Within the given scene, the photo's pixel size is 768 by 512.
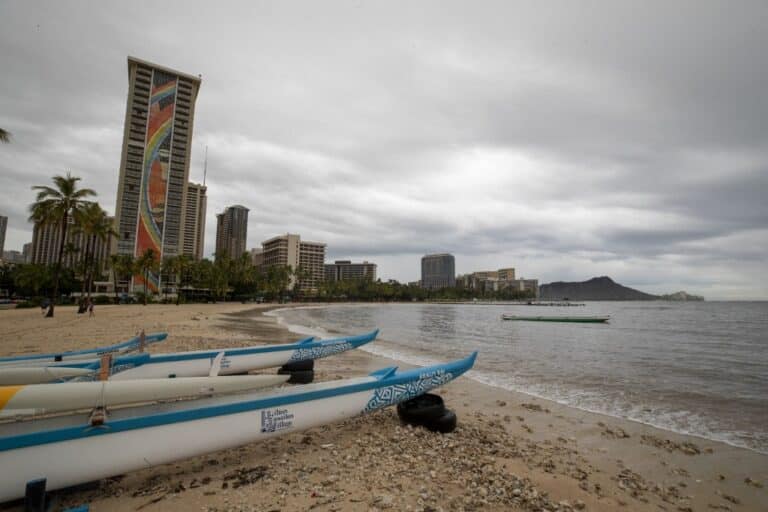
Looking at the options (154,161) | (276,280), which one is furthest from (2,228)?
(276,280)

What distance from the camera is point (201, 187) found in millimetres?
148750

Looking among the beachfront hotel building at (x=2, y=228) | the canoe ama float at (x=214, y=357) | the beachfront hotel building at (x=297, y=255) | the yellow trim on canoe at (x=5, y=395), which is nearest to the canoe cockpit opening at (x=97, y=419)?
the yellow trim on canoe at (x=5, y=395)

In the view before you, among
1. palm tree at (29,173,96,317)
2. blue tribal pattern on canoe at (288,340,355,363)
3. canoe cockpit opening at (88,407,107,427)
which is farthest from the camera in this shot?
palm tree at (29,173,96,317)

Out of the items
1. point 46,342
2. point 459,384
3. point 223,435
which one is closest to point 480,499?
point 223,435

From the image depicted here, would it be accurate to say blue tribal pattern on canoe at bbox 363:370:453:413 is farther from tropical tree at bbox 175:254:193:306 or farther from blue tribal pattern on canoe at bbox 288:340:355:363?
tropical tree at bbox 175:254:193:306

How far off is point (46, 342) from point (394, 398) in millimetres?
15422

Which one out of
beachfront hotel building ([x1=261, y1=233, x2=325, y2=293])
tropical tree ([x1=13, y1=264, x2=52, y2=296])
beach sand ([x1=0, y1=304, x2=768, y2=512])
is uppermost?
beachfront hotel building ([x1=261, y1=233, x2=325, y2=293])

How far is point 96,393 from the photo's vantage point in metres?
3.64

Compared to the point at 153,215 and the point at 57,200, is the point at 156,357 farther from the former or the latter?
the point at 153,215

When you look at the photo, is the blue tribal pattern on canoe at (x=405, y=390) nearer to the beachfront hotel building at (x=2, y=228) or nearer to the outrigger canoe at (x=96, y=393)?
the outrigger canoe at (x=96, y=393)

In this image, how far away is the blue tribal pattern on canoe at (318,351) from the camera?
327 inches

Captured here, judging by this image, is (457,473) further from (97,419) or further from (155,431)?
(97,419)

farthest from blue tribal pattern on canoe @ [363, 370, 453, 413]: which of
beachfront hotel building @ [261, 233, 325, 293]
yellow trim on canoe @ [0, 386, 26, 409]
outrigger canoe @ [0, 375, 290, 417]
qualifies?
beachfront hotel building @ [261, 233, 325, 293]

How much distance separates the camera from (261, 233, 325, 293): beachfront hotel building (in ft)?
517
